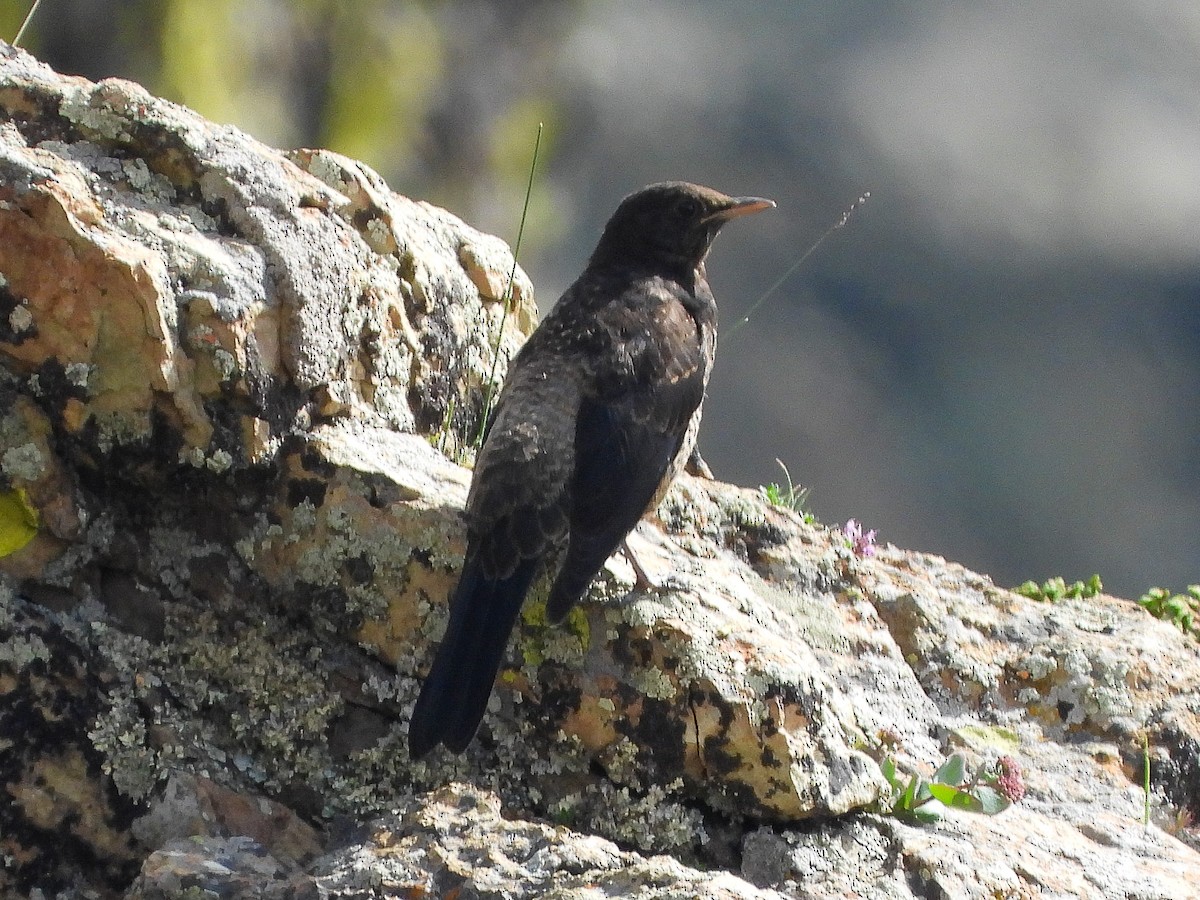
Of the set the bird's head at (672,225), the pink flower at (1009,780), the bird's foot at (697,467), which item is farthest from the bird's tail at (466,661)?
the bird's head at (672,225)

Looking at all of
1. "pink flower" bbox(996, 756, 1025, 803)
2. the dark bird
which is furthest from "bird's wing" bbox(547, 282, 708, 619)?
"pink flower" bbox(996, 756, 1025, 803)

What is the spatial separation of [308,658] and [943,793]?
166cm

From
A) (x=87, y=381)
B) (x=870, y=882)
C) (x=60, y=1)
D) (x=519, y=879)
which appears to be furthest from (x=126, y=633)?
(x=60, y=1)

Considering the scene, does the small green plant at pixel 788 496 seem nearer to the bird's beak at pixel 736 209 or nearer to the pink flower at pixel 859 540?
the pink flower at pixel 859 540

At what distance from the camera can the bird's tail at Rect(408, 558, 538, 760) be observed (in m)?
3.06

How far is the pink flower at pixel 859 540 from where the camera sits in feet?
15.0

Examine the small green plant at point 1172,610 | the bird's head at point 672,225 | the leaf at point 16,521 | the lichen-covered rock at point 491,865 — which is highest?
the bird's head at point 672,225

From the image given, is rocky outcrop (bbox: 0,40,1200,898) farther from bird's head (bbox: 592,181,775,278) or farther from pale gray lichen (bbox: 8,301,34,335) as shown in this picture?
bird's head (bbox: 592,181,775,278)

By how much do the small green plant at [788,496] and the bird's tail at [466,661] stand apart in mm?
1667

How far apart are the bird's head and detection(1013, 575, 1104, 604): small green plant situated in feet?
5.82

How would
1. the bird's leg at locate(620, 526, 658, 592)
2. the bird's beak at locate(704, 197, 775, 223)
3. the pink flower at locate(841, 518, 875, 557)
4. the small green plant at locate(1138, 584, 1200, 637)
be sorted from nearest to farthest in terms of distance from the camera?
the bird's leg at locate(620, 526, 658, 592)
the pink flower at locate(841, 518, 875, 557)
the bird's beak at locate(704, 197, 775, 223)
the small green plant at locate(1138, 584, 1200, 637)

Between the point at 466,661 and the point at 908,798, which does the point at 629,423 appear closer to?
the point at 466,661

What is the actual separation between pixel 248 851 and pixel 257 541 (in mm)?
884

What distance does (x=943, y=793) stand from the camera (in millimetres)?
3412
